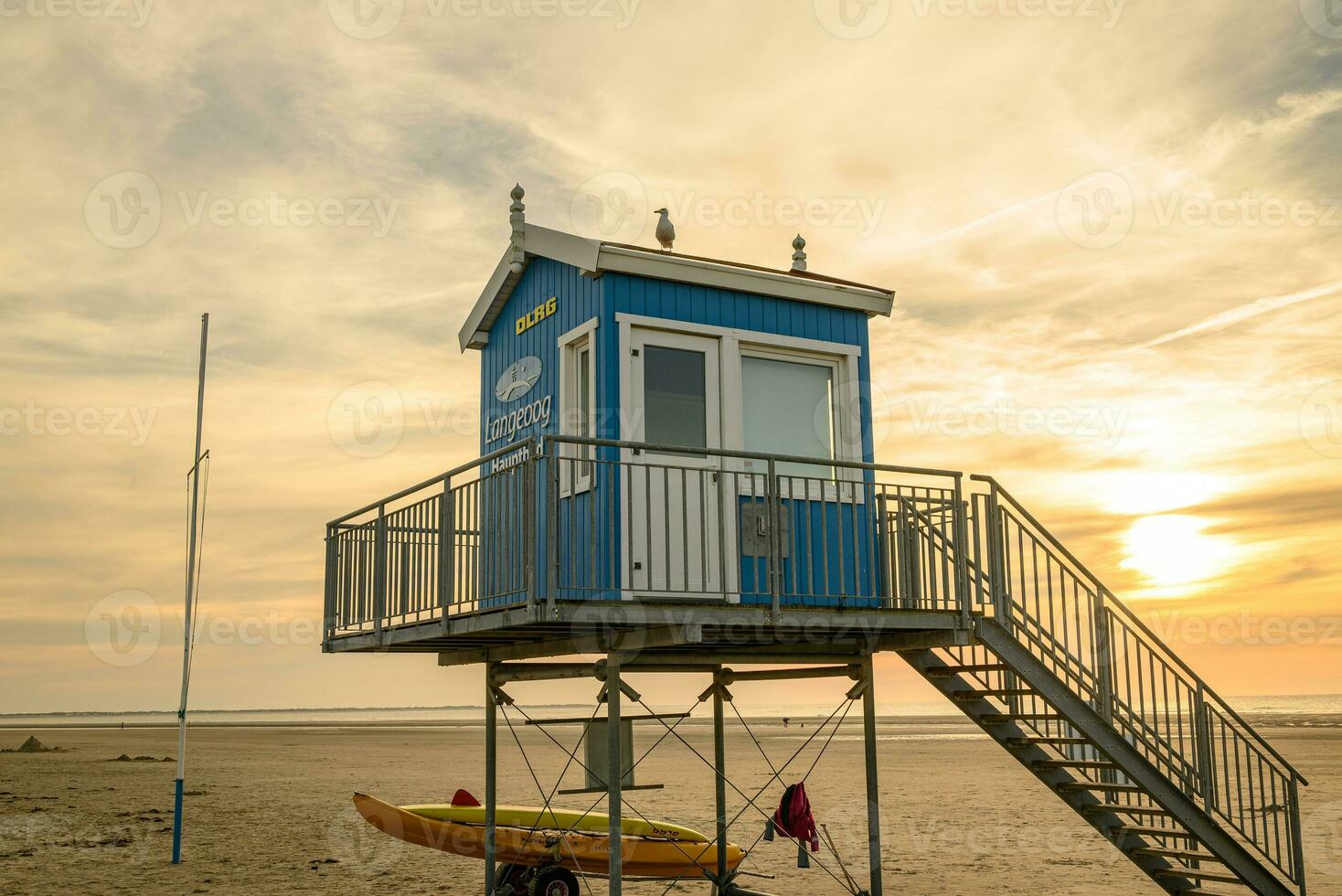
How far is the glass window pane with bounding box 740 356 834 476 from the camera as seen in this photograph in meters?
12.4

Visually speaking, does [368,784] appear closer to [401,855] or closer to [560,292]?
[401,855]

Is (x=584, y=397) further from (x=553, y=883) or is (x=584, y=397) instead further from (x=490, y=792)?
(x=553, y=883)

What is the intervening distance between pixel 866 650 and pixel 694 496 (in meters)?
2.55

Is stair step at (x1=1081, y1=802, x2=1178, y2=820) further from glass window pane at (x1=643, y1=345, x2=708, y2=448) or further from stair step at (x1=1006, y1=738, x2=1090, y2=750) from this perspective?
glass window pane at (x1=643, y1=345, x2=708, y2=448)

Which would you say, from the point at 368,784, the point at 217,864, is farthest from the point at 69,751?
the point at 217,864

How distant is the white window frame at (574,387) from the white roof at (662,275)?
0.66 m

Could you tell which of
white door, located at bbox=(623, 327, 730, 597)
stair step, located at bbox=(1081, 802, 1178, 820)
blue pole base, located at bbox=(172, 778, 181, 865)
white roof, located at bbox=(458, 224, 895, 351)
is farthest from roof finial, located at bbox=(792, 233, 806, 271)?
blue pole base, located at bbox=(172, 778, 181, 865)

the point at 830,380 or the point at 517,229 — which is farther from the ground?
the point at 517,229

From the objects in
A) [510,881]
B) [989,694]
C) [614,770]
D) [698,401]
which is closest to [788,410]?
[698,401]

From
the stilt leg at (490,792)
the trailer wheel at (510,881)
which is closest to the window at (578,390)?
the stilt leg at (490,792)

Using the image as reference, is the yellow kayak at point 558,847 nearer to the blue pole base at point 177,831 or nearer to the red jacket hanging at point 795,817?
the red jacket hanging at point 795,817

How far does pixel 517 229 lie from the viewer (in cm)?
1328

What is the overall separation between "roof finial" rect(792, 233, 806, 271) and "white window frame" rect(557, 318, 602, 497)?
3311 millimetres

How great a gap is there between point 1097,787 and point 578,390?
21.0 feet
